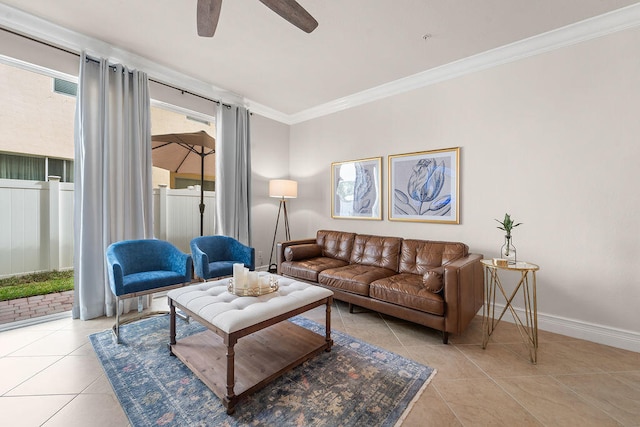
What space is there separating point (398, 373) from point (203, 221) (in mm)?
3296

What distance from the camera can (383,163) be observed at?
373 centimetres

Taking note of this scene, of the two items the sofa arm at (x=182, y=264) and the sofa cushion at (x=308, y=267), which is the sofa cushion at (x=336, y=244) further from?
the sofa arm at (x=182, y=264)

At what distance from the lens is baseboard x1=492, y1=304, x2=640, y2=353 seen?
2238 millimetres

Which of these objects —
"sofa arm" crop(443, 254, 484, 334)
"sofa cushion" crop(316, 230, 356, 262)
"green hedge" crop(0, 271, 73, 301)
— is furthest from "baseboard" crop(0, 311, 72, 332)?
"sofa arm" crop(443, 254, 484, 334)

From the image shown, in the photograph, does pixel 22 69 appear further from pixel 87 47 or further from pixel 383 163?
pixel 383 163

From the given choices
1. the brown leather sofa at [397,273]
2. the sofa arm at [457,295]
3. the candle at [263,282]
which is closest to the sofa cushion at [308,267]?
the brown leather sofa at [397,273]

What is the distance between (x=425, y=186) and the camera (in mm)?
3324

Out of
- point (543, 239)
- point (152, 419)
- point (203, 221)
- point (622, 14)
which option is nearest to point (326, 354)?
point (152, 419)

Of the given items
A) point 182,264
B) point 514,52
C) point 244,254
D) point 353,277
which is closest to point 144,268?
point 182,264

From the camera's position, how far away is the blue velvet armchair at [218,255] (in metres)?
2.90

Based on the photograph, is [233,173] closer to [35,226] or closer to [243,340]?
[35,226]

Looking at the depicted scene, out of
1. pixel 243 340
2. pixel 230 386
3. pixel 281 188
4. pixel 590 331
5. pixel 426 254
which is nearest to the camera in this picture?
pixel 230 386

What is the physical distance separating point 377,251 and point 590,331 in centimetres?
207

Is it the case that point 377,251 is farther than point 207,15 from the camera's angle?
Yes
